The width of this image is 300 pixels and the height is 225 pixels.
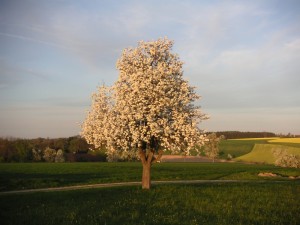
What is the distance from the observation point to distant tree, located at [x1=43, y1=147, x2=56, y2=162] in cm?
13450

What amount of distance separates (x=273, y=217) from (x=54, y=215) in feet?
43.5

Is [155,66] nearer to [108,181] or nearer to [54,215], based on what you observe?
[54,215]

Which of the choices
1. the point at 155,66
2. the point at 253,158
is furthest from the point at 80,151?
the point at 155,66

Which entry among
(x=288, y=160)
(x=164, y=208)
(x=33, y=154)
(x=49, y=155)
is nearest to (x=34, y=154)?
(x=33, y=154)

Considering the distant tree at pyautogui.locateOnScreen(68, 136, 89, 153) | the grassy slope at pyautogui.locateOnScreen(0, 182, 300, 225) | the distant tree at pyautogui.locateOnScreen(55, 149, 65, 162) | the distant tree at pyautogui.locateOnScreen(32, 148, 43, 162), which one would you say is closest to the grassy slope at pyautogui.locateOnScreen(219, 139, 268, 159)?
the distant tree at pyautogui.locateOnScreen(68, 136, 89, 153)

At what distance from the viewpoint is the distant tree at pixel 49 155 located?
13450 cm

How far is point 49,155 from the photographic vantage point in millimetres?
134625

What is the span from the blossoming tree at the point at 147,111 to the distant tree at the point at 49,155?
103 meters

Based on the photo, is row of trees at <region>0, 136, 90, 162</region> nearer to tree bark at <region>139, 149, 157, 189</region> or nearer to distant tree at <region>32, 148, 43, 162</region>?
distant tree at <region>32, 148, 43, 162</region>

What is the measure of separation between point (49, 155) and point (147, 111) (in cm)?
10836

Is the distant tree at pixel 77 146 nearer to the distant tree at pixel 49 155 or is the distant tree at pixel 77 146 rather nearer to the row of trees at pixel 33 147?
the row of trees at pixel 33 147

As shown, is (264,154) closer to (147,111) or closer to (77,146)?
(77,146)

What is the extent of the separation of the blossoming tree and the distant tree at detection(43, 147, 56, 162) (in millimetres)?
102982

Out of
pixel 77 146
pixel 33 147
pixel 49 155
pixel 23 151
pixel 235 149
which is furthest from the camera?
pixel 235 149
